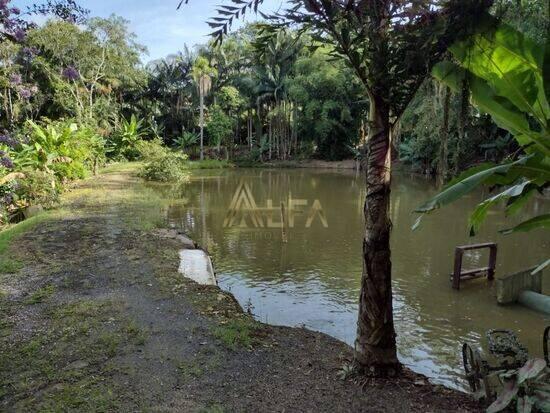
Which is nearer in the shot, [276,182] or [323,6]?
[323,6]

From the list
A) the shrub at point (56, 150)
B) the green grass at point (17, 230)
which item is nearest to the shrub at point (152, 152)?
the shrub at point (56, 150)

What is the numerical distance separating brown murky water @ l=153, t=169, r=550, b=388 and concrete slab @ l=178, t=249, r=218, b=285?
0.55 meters

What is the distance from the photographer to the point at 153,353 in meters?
4.63

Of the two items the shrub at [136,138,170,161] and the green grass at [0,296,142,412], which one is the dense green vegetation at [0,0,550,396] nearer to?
the shrub at [136,138,170,161]

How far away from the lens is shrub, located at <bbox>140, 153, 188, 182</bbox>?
72.8 feet

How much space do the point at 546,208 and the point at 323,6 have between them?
17.1 m

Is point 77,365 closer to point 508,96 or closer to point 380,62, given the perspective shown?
point 380,62

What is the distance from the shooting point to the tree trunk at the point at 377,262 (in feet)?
12.4

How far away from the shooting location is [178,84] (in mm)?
39781

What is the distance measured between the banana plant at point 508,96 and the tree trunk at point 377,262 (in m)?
0.55

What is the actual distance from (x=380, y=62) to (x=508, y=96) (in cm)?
94

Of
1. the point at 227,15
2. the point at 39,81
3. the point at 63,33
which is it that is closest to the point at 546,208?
the point at 227,15

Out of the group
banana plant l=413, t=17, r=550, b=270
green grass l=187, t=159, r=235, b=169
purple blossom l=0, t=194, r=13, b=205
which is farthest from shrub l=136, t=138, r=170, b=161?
banana plant l=413, t=17, r=550, b=270

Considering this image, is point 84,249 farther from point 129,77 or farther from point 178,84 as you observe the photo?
point 178,84
